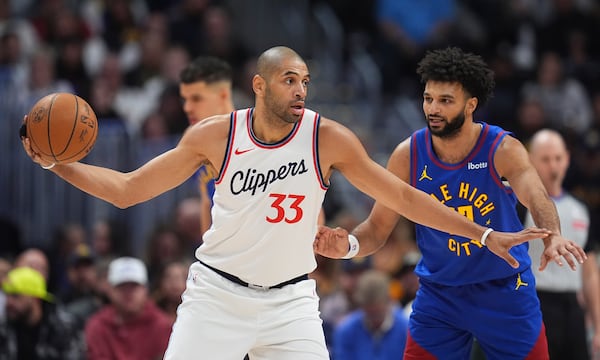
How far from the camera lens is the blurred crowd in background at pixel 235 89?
11820 mm

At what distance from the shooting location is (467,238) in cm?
668

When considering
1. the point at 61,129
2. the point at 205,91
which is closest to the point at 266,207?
the point at 61,129

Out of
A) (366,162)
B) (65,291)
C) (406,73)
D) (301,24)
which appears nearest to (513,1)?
(406,73)

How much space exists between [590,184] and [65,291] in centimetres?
639

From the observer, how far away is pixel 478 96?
6941 millimetres

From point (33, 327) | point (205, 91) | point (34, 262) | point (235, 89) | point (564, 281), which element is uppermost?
point (235, 89)

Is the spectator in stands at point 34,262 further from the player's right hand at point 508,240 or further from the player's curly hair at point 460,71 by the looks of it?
the player's right hand at point 508,240

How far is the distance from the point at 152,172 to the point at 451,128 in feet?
6.32

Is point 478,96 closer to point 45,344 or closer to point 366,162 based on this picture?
point 366,162

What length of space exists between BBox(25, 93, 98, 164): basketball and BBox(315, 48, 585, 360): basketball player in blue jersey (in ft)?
5.29

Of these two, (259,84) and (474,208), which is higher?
(259,84)

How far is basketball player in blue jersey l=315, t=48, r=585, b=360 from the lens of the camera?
6676 mm

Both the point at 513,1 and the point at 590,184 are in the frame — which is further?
the point at 513,1

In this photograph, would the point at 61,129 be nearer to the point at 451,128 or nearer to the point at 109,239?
the point at 451,128
